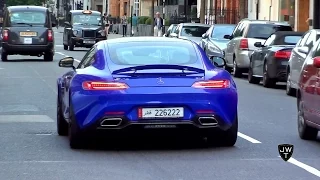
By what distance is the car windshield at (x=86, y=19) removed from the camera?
169 ft

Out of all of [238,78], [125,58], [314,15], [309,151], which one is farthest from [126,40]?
[314,15]

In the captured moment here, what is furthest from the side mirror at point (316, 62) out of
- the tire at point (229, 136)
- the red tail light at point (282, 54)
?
the red tail light at point (282, 54)

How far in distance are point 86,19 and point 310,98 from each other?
38935mm

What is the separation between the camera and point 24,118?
55.0ft

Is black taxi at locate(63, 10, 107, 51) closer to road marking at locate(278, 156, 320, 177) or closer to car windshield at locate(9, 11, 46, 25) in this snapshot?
car windshield at locate(9, 11, 46, 25)

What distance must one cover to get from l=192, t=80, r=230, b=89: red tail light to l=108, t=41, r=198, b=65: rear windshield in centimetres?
44

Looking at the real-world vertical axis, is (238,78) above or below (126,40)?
below

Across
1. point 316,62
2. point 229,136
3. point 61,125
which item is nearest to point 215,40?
point 61,125

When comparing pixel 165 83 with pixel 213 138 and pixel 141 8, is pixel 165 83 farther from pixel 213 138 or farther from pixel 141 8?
pixel 141 8

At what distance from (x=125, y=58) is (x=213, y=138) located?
4.85 feet

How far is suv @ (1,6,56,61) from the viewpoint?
37500mm

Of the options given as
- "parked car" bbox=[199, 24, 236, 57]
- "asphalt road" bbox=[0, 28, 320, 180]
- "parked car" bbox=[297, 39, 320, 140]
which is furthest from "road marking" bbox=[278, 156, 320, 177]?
"parked car" bbox=[199, 24, 236, 57]

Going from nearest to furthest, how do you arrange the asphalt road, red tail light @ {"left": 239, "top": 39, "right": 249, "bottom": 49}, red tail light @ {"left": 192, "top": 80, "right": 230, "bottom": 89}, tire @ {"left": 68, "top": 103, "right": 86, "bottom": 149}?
the asphalt road < red tail light @ {"left": 192, "top": 80, "right": 230, "bottom": 89} < tire @ {"left": 68, "top": 103, "right": 86, "bottom": 149} < red tail light @ {"left": 239, "top": 39, "right": 249, "bottom": 49}

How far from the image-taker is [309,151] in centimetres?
1250
